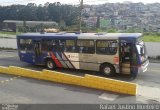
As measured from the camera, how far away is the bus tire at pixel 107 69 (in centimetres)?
1770

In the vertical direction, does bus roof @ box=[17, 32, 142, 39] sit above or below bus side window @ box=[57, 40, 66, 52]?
above

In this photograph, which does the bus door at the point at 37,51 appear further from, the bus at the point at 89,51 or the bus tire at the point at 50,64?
the bus tire at the point at 50,64

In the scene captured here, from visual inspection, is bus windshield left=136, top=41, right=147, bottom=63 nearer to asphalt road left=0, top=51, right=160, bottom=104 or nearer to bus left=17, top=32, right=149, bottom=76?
bus left=17, top=32, right=149, bottom=76

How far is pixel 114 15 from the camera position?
78.1m

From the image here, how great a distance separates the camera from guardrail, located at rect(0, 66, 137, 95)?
13.5 metres

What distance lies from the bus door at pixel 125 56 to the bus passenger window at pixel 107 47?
0.41 m

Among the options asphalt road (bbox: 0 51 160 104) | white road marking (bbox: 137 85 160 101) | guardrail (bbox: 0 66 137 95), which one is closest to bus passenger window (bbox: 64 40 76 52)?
guardrail (bbox: 0 66 137 95)

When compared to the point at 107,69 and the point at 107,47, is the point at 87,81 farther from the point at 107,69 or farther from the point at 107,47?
the point at 107,47

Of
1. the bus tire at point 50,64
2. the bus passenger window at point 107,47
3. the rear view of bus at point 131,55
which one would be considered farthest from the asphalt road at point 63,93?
the bus tire at point 50,64

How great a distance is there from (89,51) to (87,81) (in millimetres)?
3898

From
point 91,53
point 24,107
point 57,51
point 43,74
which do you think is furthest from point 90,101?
point 57,51

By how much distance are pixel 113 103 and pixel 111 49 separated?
18.8 ft

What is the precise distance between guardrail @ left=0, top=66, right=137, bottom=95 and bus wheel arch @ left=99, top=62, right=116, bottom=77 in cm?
314

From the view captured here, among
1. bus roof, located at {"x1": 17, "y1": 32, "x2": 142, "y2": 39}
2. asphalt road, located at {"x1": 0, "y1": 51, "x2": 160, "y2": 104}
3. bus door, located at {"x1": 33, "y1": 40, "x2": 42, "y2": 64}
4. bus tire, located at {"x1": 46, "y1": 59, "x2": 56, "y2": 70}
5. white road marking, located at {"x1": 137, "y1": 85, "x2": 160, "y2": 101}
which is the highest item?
bus roof, located at {"x1": 17, "y1": 32, "x2": 142, "y2": 39}
